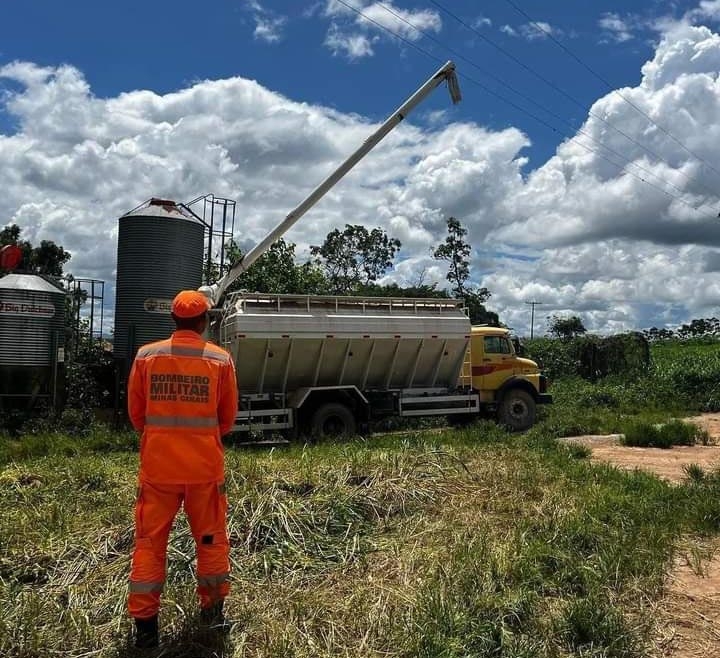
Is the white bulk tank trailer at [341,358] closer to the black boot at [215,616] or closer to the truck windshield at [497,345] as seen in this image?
the truck windshield at [497,345]

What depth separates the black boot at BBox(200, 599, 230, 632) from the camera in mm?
4191

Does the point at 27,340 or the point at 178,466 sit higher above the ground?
the point at 27,340

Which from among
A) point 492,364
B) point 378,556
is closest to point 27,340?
point 492,364

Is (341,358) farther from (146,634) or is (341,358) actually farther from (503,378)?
(146,634)

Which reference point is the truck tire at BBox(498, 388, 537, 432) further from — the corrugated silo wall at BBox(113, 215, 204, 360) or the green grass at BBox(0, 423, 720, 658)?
the green grass at BBox(0, 423, 720, 658)

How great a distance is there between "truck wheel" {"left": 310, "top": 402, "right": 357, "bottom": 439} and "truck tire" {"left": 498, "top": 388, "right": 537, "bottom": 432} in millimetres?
3876

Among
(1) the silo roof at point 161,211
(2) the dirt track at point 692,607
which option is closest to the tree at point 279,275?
(1) the silo roof at point 161,211

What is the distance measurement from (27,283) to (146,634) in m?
11.8

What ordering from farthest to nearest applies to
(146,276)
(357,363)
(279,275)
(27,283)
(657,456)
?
(279,275)
(146,276)
(357,363)
(27,283)
(657,456)

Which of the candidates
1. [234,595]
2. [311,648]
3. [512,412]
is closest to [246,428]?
[512,412]

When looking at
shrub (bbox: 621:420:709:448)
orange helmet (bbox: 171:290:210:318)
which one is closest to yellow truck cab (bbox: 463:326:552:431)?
shrub (bbox: 621:420:709:448)

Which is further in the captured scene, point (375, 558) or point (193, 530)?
point (375, 558)

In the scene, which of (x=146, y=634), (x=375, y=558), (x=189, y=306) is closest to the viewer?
(x=146, y=634)

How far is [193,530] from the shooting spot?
14.0 feet
